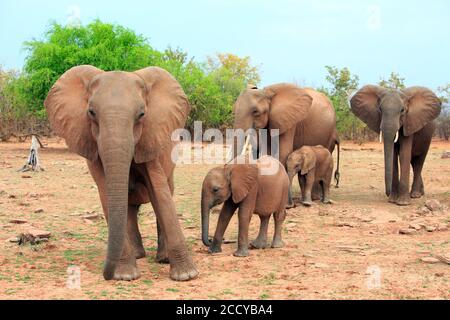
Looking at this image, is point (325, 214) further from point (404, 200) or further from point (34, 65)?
point (34, 65)

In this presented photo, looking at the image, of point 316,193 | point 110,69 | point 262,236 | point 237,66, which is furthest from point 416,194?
point 237,66

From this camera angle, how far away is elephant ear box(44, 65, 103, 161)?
6.02 metres

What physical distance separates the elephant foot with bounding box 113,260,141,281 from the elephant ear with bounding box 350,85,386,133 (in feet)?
25.9

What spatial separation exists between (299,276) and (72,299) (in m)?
2.29

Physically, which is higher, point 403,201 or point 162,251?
point 162,251

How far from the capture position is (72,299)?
5316mm

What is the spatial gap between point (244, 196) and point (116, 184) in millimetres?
2351

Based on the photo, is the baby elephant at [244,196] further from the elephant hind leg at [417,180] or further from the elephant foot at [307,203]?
the elephant hind leg at [417,180]

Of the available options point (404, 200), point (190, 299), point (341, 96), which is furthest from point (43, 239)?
point (341, 96)

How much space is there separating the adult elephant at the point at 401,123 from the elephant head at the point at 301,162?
4.53ft

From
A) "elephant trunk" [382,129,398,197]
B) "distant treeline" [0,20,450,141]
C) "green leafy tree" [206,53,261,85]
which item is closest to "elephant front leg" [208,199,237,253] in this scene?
"elephant trunk" [382,129,398,197]

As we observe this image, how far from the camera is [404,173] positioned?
1205cm

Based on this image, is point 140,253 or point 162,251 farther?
point 140,253

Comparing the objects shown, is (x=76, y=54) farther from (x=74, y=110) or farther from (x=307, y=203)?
(x=74, y=110)
